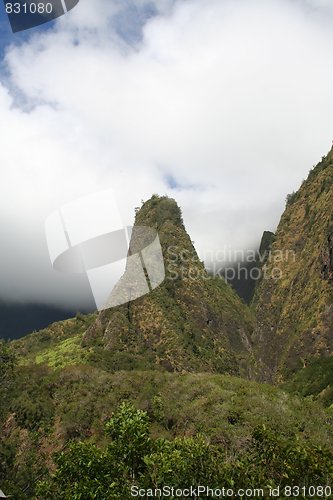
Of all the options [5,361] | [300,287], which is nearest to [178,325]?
[300,287]

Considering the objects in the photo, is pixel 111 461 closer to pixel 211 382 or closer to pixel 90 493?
pixel 90 493

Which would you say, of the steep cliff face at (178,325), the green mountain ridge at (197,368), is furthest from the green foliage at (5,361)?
the steep cliff face at (178,325)

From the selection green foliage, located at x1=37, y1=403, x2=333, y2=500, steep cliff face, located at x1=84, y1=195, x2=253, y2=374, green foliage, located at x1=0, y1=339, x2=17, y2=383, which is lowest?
green foliage, located at x1=37, y1=403, x2=333, y2=500

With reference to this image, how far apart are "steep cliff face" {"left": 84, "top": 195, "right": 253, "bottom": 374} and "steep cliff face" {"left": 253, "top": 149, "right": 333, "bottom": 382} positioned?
14.9m

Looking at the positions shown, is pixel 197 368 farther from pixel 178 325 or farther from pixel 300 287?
pixel 300 287

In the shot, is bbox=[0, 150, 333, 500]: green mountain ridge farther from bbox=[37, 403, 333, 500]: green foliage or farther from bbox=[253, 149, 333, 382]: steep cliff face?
bbox=[253, 149, 333, 382]: steep cliff face

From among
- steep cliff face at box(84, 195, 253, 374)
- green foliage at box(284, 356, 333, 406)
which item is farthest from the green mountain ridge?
steep cliff face at box(84, 195, 253, 374)

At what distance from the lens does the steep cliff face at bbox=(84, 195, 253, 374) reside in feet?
295

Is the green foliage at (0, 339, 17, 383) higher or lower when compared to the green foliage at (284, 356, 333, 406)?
higher

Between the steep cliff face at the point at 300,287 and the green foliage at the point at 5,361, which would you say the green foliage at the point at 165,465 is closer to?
the green foliage at the point at 5,361

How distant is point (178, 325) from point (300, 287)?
98.2 ft

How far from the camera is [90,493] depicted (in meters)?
14.6

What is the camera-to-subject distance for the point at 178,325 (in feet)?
319

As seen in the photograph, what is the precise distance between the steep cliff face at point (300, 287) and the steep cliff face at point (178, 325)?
14889 mm
